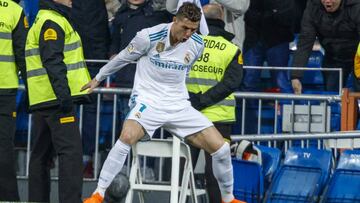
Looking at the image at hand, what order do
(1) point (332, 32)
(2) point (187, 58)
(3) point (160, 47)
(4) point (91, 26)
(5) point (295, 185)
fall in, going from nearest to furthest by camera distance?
1. (3) point (160, 47)
2. (2) point (187, 58)
3. (5) point (295, 185)
4. (1) point (332, 32)
5. (4) point (91, 26)

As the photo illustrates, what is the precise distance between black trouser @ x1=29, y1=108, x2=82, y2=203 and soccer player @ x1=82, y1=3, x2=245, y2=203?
66cm

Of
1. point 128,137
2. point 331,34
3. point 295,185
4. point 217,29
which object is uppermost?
point 217,29

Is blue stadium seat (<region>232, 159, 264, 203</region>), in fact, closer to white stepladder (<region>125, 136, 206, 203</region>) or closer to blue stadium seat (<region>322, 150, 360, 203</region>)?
blue stadium seat (<region>322, 150, 360, 203</region>)

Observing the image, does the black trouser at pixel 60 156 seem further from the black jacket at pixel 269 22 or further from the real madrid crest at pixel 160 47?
the black jacket at pixel 269 22

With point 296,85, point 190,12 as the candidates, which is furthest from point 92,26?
point 190,12

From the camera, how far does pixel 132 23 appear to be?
1457 cm

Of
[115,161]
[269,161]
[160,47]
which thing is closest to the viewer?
[115,161]

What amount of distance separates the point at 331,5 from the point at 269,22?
0.98 metres

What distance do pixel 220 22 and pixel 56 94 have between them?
1719 millimetres

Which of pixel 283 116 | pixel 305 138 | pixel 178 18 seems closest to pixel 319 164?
pixel 305 138

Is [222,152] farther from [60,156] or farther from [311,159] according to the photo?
[60,156]

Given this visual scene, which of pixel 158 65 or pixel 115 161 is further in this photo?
pixel 158 65

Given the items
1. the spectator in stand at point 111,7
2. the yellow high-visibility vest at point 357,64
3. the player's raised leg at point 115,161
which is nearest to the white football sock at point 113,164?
the player's raised leg at point 115,161

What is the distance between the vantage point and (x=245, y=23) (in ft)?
50.2
